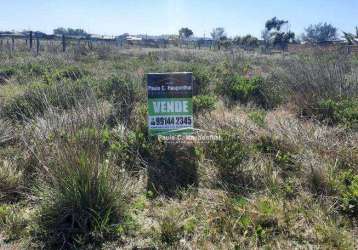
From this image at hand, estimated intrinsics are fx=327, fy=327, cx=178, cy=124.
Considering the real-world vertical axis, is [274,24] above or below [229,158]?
above

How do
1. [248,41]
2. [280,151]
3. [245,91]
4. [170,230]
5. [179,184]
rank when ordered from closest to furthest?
[170,230], [179,184], [280,151], [245,91], [248,41]

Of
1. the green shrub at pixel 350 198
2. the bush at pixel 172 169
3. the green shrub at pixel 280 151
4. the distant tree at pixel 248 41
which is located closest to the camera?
the green shrub at pixel 350 198

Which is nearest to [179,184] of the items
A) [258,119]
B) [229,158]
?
[229,158]

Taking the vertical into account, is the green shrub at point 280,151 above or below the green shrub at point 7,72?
below

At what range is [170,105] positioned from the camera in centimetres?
381

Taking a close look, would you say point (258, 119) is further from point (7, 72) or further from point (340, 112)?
point (7, 72)

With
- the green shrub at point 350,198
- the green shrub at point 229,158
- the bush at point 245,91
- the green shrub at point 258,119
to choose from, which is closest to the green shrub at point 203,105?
the green shrub at point 258,119

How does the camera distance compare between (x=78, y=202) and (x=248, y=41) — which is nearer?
(x=78, y=202)

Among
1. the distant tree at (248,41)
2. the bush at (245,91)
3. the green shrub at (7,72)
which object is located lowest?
the bush at (245,91)

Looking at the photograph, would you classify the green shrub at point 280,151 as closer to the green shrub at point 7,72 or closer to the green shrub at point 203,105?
the green shrub at point 203,105

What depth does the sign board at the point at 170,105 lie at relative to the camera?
378cm

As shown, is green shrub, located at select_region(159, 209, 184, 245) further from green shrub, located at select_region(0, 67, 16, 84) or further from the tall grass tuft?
green shrub, located at select_region(0, 67, 16, 84)

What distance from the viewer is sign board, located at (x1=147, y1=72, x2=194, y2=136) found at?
12.4 feet

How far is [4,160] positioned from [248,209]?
8.35ft
